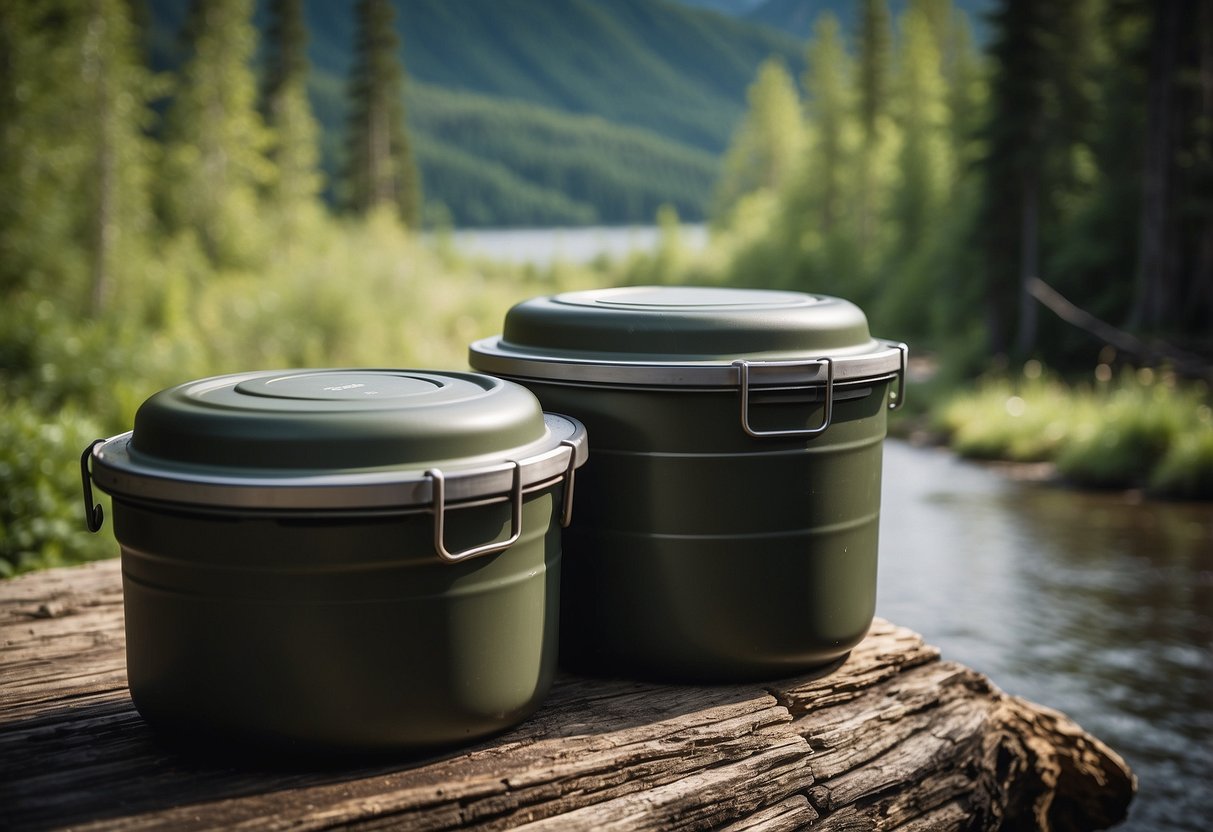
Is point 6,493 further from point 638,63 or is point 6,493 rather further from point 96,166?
point 638,63

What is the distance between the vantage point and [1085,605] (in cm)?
889

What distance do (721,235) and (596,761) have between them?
43.7 metres

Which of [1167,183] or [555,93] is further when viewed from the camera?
[555,93]

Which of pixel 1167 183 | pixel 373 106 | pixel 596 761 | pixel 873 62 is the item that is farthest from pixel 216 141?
pixel 873 62

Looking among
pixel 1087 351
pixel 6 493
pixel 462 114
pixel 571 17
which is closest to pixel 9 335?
pixel 6 493

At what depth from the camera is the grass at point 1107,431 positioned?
12742mm

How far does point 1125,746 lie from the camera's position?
21.0 feet

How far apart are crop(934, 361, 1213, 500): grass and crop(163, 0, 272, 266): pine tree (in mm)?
14951

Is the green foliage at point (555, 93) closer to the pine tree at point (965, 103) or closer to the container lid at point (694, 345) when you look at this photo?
the pine tree at point (965, 103)

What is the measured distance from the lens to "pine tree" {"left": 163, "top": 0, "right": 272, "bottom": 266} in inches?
951

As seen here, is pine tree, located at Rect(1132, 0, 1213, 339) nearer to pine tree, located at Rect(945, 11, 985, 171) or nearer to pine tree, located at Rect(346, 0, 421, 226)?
pine tree, located at Rect(945, 11, 985, 171)

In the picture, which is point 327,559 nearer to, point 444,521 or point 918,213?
point 444,521

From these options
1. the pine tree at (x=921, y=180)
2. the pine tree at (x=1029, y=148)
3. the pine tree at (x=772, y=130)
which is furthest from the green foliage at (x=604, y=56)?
the pine tree at (x=1029, y=148)

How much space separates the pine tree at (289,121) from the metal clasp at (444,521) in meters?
25.8
